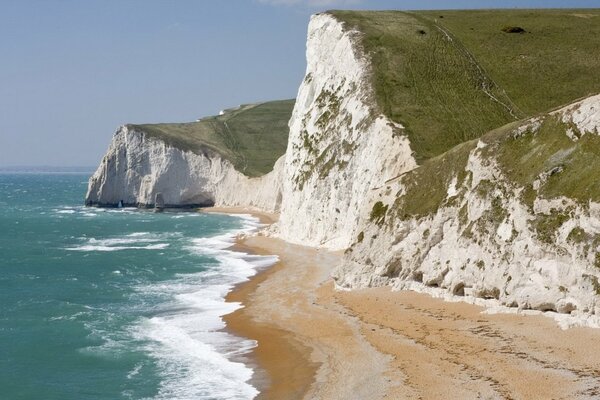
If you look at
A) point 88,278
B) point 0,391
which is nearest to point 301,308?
point 0,391

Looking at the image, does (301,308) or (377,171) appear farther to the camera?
(377,171)

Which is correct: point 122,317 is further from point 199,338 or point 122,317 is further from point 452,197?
point 452,197

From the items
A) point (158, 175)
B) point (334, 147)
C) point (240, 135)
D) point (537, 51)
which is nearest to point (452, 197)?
point (334, 147)

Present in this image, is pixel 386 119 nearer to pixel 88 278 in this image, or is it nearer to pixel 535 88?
pixel 535 88

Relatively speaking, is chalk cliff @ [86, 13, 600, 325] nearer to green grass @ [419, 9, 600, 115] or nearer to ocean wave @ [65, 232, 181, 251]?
green grass @ [419, 9, 600, 115]

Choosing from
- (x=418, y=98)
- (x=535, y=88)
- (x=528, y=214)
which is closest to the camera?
(x=528, y=214)

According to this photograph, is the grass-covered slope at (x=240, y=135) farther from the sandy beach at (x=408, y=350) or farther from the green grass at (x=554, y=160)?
the green grass at (x=554, y=160)
